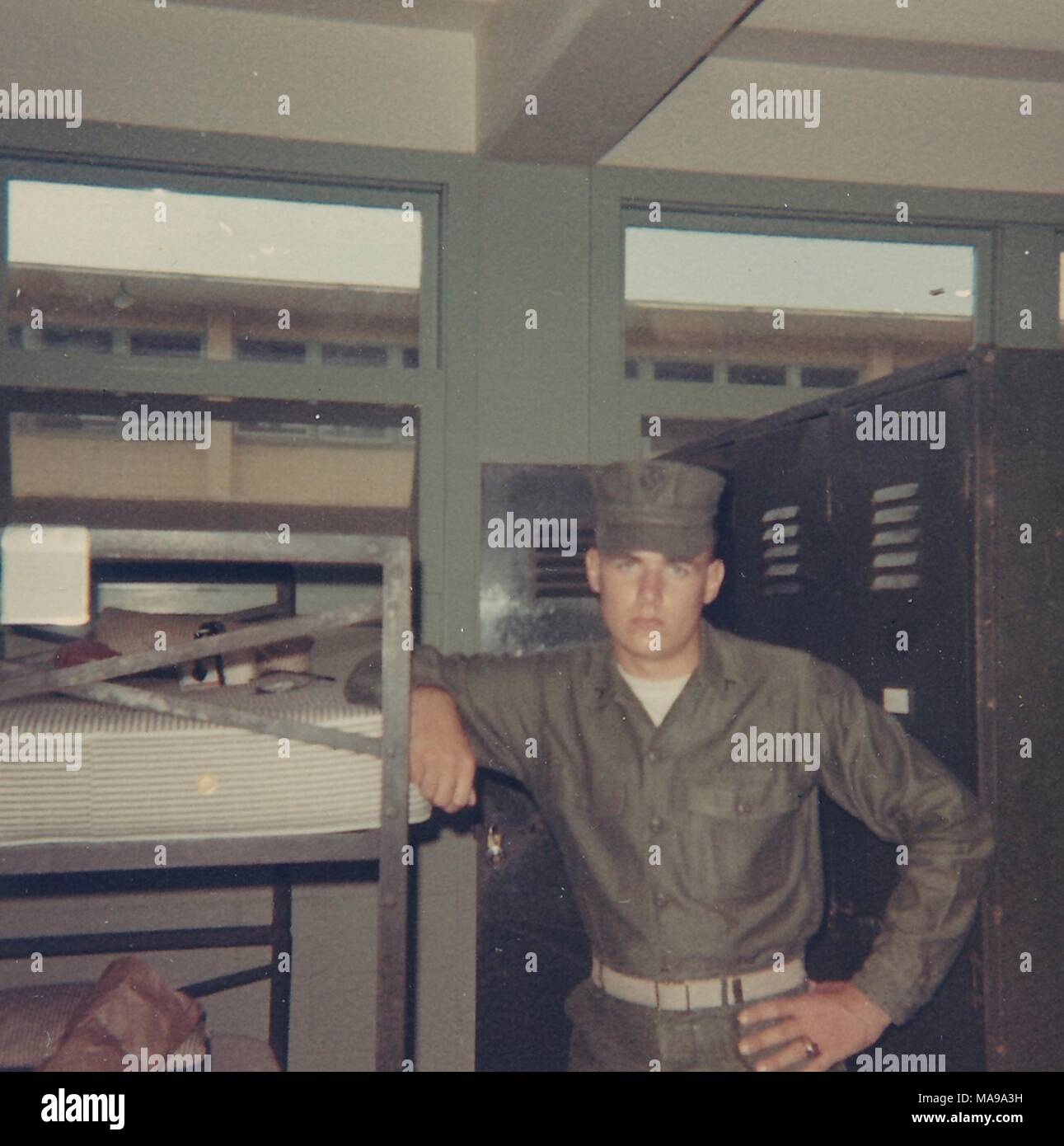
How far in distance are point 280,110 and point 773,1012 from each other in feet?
10.1

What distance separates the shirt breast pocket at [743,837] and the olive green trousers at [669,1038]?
237 mm

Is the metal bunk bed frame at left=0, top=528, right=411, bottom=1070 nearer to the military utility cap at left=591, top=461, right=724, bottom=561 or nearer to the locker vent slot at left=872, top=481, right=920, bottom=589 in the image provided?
the military utility cap at left=591, top=461, right=724, bottom=561

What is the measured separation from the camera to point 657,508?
7.27 feet

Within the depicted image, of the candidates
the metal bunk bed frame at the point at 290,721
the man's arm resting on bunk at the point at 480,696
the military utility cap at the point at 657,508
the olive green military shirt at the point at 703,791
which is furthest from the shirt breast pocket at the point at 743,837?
the metal bunk bed frame at the point at 290,721

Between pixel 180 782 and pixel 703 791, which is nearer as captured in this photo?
pixel 180 782

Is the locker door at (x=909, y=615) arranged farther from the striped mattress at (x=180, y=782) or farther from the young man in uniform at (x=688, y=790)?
the striped mattress at (x=180, y=782)

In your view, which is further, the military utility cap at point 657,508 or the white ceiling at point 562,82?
the white ceiling at point 562,82

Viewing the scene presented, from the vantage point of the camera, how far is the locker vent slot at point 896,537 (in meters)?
2.07

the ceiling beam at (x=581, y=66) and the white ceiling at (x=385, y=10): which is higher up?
the white ceiling at (x=385, y=10)

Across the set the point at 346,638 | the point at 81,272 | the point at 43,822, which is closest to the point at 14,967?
the point at 346,638

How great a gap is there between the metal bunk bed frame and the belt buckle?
525 millimetres

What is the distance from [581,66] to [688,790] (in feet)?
6.20

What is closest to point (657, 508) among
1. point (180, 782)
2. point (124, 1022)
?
point (180, 782)

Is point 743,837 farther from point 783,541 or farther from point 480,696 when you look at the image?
point 783,541
